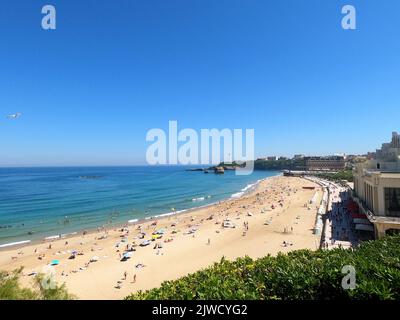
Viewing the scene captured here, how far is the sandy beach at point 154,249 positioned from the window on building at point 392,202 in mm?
6196

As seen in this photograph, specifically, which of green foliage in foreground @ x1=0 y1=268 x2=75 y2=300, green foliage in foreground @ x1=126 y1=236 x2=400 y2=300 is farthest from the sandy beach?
green foliage in foreground @ x1=126 y1=236 x2=400 y2=300

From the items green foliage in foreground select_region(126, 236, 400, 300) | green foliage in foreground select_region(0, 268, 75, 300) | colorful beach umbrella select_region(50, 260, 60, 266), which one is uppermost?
green foliage in foreground select_region(126, 236, 400, 300)

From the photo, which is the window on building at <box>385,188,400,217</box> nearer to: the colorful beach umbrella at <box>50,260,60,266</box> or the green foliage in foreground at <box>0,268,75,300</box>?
the green foliage in foreground at <box>0,268,75,300</box>

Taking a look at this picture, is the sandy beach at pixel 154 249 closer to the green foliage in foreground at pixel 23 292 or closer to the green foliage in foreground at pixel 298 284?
the green foliage in foreground at pixel 23 292

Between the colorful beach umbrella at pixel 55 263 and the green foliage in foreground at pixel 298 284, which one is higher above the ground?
the green foliage in foreground at pixel 298 284

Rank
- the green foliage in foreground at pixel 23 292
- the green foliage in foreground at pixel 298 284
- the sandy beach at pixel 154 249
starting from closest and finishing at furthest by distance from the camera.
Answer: the green foliage in foreground at pixel 298 284 < the green foliage in foreground at pixel 23 292 < the sandy beach at pixel 154 249

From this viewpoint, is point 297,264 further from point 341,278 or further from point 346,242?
point 346,242

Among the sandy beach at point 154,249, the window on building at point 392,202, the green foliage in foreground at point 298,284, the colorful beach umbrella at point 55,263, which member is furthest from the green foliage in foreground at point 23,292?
the window on building at point 392,202

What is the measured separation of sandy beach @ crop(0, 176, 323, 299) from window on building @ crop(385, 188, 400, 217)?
20.3 ft

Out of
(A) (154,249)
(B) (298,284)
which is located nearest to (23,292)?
(B) (298,284)

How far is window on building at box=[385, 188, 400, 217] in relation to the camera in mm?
21062

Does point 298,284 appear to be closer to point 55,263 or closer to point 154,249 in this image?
point 154,249

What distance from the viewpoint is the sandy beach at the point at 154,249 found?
19.6 m
